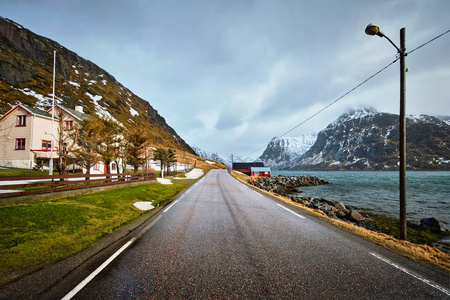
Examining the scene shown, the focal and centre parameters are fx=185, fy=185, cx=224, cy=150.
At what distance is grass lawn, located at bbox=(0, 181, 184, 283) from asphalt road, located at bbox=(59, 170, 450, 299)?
70.5 inches

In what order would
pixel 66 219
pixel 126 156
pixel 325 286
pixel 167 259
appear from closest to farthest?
1. pixel 325 286
2. pixel 167 259
3. pixel 66 219
4. pixel 126 156

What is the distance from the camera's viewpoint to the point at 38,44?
4838 inches

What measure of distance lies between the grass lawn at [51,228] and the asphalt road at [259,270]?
179 cm

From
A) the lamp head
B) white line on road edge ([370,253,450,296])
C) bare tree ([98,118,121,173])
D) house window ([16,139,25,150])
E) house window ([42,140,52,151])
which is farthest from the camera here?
house window ([42,140,52,151])

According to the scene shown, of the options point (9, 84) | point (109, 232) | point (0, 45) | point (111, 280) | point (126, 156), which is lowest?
point (109, 232)

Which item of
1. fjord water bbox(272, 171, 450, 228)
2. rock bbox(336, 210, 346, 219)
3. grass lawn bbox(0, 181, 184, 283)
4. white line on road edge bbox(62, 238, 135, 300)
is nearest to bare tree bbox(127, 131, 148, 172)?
grass lawn bbox(0, 181, 184, 283)

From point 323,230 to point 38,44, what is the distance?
18707cm

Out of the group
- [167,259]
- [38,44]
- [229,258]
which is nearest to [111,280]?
[167,259]

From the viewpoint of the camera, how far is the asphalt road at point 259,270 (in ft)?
10.1

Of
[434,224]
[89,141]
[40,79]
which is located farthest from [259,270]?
[40,79]

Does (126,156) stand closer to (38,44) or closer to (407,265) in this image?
(407,265)

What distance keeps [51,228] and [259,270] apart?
7.24 meters

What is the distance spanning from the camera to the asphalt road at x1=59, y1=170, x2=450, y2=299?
307 cm

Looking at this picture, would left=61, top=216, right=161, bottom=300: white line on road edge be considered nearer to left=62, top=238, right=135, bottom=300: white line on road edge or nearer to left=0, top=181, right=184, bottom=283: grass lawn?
left=62, top=238, right=135, bottom=300: white line on road edge
